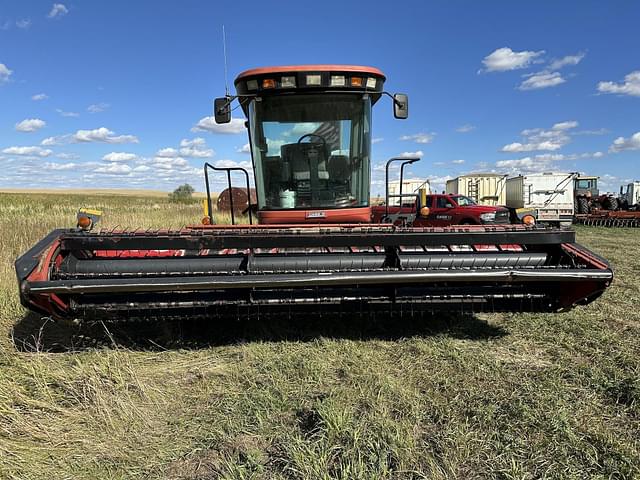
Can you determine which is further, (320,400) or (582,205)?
(582,205)

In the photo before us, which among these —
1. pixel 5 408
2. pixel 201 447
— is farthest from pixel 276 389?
pixel 5 408

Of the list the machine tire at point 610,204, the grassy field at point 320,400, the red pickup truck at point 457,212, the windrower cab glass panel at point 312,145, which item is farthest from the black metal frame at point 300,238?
the machine tire at point 610,204

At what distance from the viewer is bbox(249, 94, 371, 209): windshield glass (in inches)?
173

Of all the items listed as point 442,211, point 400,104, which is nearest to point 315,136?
point 400,104

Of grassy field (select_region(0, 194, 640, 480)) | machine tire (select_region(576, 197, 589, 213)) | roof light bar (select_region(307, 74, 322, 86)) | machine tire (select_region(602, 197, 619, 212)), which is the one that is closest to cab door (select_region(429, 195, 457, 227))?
grassy field (select_region(0, 194, 640, 480))

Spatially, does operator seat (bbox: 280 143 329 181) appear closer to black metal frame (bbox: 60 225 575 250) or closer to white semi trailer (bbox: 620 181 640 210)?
black metal frame (bbox: 60 225 575 250)

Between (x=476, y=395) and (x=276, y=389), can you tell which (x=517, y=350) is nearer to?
(x=476, y=395)

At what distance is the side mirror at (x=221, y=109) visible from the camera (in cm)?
430

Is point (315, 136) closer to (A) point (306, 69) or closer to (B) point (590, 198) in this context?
(A) point (306, 69)

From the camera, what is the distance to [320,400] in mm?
2605

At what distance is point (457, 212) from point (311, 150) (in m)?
9.97

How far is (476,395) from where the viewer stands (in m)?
2.66

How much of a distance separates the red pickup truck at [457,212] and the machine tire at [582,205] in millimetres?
10562

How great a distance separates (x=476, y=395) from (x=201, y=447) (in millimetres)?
1646
